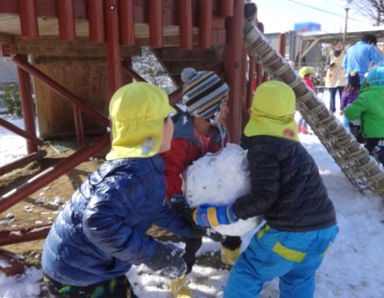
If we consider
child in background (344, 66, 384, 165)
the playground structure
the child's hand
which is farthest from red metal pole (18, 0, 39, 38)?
child in background (344, 66, 384, 165)

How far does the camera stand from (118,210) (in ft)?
5.00

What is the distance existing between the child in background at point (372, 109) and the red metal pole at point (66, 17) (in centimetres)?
305

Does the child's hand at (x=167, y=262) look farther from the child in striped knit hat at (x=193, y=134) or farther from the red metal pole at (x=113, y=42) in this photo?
the red metal pole at (x=113, y=42)

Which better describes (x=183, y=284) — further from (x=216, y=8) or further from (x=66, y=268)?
(x=216, y=8)

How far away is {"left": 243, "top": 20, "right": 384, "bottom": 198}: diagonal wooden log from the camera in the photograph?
3447mm

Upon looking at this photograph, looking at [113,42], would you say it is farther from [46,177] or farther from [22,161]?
[22,161]

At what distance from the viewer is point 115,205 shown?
1.52 meters

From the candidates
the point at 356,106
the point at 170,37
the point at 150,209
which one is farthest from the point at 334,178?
the point at 150,209

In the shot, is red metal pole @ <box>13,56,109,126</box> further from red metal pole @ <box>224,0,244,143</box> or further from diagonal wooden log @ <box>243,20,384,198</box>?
diagonal wooden log @ <box>243,20,384,198</box>

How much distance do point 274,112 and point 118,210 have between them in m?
0.96

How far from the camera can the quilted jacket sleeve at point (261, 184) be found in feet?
6.26

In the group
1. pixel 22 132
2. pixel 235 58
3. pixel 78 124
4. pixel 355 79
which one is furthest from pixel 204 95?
pixel 355 79

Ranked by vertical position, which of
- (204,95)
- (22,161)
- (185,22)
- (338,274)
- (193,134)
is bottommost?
(338,274)

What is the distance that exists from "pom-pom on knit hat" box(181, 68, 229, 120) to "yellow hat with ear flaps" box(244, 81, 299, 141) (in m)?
0.43
